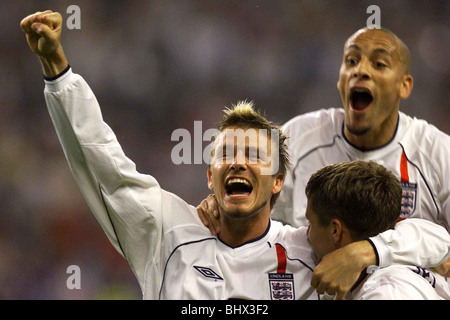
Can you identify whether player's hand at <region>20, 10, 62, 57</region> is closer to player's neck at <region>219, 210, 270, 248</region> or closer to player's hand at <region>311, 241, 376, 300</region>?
player's neck at <region>219, 210, 270, 248</region>

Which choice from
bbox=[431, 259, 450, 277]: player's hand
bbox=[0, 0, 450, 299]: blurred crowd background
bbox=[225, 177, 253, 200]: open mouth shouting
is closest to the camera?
bbox=[225, 177, 253, 200]: open mouth shouting

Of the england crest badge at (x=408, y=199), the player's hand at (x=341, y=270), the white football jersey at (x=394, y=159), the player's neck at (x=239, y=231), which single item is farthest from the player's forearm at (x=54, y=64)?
the england crest badge at (x=408, y=199)

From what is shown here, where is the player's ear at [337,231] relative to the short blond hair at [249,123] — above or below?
below

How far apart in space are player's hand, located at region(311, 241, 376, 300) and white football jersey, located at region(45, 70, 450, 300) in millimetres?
86

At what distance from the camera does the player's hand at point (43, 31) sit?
78.4 inches

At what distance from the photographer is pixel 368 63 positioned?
10.6 ft

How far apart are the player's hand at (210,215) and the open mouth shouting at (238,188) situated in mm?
77

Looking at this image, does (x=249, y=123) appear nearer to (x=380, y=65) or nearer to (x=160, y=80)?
(x=380, y=65)

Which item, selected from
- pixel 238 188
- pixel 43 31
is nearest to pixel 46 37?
pixel 43 31

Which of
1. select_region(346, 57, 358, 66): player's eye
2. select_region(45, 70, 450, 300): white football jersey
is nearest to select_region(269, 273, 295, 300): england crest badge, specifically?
select_region(45, 70, 450, 300): white football jersey

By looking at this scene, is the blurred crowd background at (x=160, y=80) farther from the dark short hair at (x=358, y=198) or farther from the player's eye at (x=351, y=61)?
the dark short hair at (x=358, y=198)

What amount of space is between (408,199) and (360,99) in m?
0.58

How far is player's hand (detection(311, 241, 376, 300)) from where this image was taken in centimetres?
214

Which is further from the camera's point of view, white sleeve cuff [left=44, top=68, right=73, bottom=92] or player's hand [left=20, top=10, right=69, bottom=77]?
white sleeve cuff [left=44, top=68, right=73, bottom=92]
